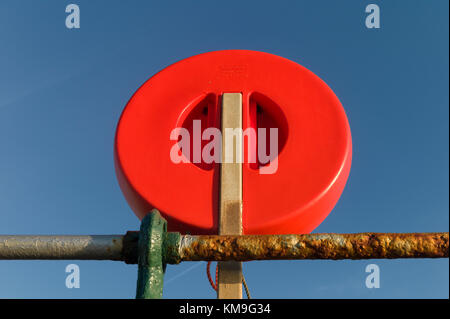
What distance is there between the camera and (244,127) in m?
3.28


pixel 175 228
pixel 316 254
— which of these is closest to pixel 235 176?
pixel 175 228

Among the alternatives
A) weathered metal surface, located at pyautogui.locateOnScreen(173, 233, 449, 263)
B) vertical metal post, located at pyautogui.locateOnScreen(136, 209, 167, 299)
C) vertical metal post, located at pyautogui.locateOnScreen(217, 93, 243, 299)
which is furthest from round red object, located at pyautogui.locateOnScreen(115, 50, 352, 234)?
vertical metal post, located at pyautogui.locateOnScreen(136, 209, 167, 299)

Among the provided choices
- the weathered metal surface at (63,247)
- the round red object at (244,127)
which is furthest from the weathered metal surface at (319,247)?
the round red object at (244,127)

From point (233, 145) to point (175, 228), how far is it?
0.64m

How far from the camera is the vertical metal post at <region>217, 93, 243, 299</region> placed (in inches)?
Answer: 103

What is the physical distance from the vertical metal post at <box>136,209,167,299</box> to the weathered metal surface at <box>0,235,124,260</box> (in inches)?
6.7

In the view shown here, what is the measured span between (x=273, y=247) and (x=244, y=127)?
1213 mm

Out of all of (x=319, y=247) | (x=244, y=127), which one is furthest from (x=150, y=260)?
(x=244, y=127)

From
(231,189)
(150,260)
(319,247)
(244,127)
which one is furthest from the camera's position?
(244,127)

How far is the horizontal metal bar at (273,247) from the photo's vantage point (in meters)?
2.20

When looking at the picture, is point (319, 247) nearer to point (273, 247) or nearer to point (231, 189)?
point (273, 247)

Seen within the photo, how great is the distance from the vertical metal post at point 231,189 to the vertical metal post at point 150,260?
1.80ft

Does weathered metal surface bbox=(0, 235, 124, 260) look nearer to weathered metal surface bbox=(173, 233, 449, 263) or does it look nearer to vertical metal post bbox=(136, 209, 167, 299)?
vertical metal post bbox=(136, 209, 167, 299)

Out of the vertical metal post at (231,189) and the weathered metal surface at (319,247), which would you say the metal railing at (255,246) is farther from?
the vertical metal post at (231,189)
